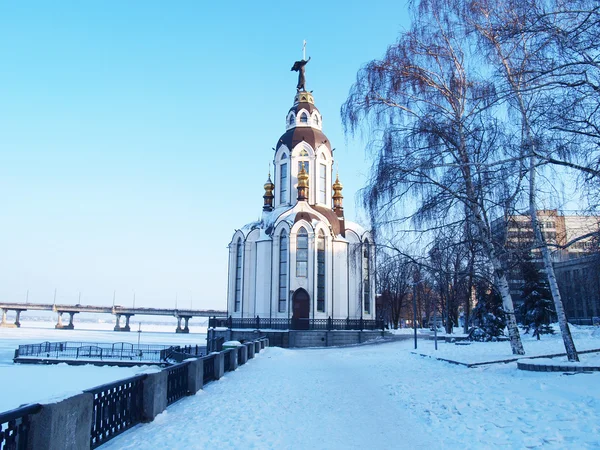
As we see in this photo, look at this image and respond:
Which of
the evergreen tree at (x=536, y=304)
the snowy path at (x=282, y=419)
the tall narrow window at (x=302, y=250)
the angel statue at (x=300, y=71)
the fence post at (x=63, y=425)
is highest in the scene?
the angel statue at (x=300, y=71)

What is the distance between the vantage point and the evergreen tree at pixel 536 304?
1093 inches

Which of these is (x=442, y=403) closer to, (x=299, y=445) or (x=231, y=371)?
(x=299, y=445)

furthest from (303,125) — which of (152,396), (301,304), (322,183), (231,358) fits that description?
(152,396)

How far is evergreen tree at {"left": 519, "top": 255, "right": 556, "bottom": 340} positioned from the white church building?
988 cm

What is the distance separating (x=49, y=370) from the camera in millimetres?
26953

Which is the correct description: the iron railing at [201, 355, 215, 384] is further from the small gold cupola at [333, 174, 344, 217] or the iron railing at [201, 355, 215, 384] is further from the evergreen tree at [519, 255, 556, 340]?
the small gold cupola at [333, 174, 344, 217]

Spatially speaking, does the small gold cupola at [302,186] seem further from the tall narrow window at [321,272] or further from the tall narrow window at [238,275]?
the tall narrow window at [238,275]

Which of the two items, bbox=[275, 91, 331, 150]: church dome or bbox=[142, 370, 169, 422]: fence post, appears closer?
bbox=[142, 370, 169, 422]: fence post

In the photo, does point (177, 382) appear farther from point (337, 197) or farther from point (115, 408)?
point (337, 197)

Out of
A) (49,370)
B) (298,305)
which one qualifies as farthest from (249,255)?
(49,370)

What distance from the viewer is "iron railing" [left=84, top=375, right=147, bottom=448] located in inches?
244

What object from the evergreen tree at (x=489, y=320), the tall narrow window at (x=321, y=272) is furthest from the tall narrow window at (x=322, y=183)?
the evergreen tree at (x=489, y=320)

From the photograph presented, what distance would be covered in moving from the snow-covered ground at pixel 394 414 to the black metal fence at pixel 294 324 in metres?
19.8

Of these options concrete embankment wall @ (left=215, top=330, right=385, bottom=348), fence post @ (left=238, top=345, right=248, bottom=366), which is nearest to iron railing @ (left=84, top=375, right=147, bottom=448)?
fence post @ (left=238, top=345, right=248, bottom=366)
